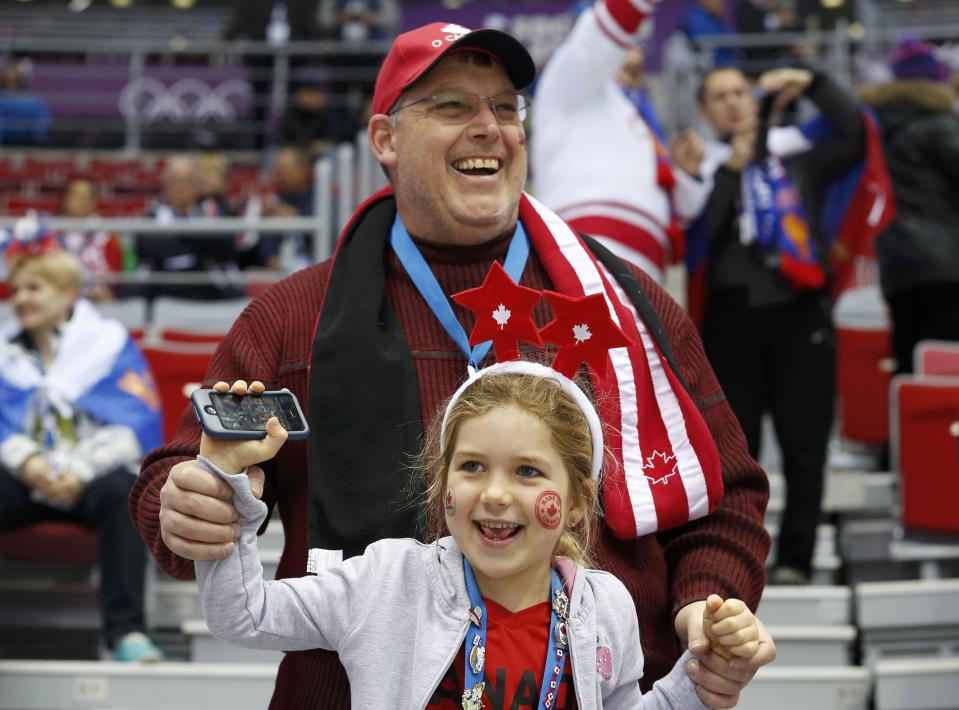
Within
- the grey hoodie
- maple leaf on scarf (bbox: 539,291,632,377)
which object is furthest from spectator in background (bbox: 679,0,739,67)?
the grey hoodie

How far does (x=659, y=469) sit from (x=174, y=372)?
3.64 meters

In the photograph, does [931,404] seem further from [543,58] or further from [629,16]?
[543,58]

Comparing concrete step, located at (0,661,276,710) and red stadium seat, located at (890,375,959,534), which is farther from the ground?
red stadium seat, located at (890,375,959,534)

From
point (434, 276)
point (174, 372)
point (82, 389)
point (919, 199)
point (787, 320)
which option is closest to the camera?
point (434, 276)

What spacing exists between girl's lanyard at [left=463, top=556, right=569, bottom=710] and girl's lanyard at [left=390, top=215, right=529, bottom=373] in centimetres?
37

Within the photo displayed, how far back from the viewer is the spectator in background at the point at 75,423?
15.0 ft

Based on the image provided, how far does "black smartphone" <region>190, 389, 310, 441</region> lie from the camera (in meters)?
1.74

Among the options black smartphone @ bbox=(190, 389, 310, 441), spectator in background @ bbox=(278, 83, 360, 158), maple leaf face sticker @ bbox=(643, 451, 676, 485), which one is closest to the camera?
black smartphone @ bbox=(190, 389, 310, 441)

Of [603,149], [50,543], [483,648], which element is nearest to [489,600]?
[483,648]

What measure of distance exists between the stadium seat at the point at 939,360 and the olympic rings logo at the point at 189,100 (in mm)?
10079


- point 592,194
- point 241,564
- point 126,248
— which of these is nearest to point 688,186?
point 592,194

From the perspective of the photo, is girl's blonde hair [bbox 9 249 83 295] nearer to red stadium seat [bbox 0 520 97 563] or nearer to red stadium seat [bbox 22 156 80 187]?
red stadium seat [bbox 0 520 97 563]

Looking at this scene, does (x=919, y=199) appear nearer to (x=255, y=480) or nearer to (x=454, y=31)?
(x=454, y=31)

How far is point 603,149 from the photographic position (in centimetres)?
445
